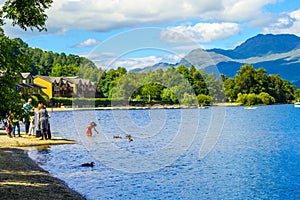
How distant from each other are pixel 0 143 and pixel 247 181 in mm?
15497

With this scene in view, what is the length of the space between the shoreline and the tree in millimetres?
3193

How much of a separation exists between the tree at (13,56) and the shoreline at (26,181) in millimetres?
3193

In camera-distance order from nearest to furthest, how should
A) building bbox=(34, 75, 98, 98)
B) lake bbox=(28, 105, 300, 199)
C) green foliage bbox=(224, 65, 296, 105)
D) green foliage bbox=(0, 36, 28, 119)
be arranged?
green foliage bbox=(0, 36, 28, 119), lake bbox=(28, 105, 300, 199), building bbox=(34, 75, 98, 98), green foliage bbox=(224, 65, 296, 105)

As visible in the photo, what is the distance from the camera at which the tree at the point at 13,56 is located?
11859 mm

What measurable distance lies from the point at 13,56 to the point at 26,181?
6.12 m

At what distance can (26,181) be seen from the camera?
1661 centimetres

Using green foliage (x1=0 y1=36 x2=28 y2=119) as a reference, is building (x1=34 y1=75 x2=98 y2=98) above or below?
above

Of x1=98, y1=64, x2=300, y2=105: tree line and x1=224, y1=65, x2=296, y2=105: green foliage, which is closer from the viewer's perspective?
x1=98, y1=64, x2=300, y2=105: tree line

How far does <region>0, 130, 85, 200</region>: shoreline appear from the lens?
14.4 meters

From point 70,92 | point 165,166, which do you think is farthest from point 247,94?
point 165,166

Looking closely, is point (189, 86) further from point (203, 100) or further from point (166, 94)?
point (203, 100)

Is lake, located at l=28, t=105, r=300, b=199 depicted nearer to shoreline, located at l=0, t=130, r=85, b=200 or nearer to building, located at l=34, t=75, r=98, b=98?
shoreline, located at l=0, t=130, r=85, b=200

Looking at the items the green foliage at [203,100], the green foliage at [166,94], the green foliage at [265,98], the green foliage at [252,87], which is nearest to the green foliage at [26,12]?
the green foliage at [166,94]

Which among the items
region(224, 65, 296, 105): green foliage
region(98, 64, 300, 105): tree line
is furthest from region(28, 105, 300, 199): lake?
region(224, 65, 296, 105): green foliage
